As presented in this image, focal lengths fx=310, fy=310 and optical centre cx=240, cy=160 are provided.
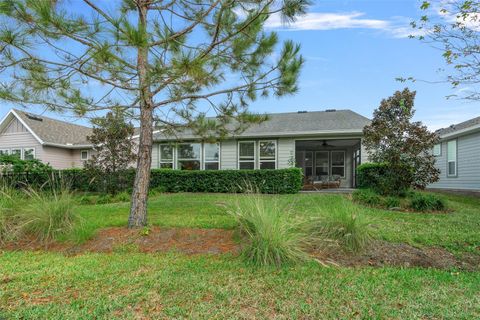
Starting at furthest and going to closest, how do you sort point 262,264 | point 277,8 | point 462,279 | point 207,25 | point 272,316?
point 207,25, point 277,8, point 262,264, point 462,279, point 272,316

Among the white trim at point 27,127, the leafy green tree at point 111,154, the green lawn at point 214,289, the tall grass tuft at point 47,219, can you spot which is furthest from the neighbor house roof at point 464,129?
the white trim at point 27,127

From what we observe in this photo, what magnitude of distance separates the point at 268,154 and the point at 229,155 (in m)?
2.00

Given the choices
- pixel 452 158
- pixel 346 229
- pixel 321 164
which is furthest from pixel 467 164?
pixel 346 229

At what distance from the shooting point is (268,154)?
15.3 m

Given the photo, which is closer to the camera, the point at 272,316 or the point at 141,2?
the point at 272,316

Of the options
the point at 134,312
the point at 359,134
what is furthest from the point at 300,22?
the point at 359,134

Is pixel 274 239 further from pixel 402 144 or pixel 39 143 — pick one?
pixel 39 143

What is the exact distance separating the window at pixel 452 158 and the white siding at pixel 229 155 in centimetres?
1149

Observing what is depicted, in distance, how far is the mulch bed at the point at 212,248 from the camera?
4176 millimetres

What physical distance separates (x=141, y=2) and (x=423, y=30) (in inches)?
259

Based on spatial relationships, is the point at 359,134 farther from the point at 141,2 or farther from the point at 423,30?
the point at 141,2

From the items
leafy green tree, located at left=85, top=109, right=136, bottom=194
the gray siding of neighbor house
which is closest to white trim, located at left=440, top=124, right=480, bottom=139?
the gray siding of neighbor house

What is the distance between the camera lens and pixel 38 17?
4.09 m

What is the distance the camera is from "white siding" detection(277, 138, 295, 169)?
15062mm
